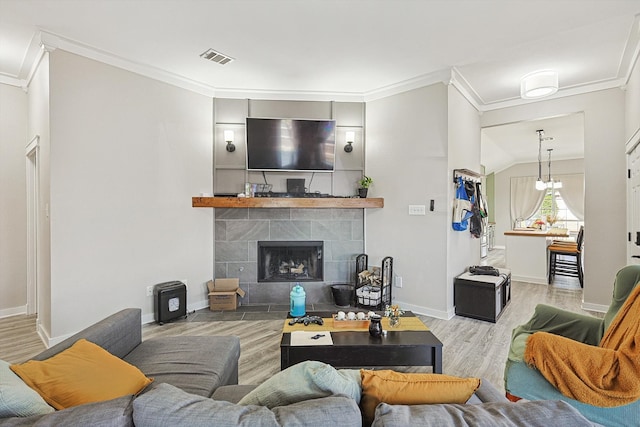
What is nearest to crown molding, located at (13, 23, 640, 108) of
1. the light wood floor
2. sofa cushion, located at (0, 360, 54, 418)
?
the light wood floor

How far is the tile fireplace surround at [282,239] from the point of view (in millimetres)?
4184

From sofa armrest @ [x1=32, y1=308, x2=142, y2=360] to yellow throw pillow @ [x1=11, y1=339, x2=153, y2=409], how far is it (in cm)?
17

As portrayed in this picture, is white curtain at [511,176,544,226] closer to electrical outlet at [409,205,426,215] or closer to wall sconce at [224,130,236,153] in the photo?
electrical outlet at [409,205,426,215]

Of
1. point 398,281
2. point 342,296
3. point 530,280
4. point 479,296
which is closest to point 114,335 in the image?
point 342,296

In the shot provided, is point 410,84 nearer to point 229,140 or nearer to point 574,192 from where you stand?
point 229,140

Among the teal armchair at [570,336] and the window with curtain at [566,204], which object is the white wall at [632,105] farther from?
the window with curtain at [566,204]

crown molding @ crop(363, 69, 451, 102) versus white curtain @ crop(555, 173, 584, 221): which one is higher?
crown molding @ crop(363, 69, 451, 102)

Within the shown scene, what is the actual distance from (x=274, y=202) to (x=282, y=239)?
623 millimetres

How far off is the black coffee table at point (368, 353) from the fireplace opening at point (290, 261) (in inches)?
85.1

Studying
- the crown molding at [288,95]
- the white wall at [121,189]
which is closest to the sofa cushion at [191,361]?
the white wall at [121,189]

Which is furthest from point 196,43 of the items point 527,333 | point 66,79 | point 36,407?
point 527,333

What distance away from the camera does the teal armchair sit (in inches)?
57.8

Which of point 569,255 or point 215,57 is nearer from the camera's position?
point 215,57

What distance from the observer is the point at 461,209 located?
382cm
